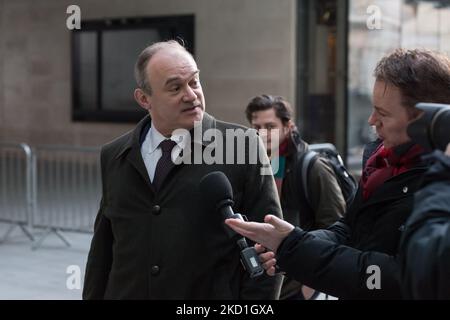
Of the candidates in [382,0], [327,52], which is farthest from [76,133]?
[382,0]

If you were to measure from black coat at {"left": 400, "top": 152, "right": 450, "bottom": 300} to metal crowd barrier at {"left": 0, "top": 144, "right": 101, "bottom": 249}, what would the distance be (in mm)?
7200

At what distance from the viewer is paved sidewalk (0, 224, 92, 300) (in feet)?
21.7

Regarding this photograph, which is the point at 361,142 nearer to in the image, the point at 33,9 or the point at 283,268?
the point at 33,9

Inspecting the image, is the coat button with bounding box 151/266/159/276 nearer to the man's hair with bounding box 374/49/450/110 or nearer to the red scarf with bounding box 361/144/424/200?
the red scarf with bounding box 361/144/424/200

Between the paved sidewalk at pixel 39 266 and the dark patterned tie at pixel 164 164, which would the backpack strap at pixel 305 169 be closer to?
the dark patterned tie at pixel 164 164

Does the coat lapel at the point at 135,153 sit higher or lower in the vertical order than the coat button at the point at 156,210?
higher

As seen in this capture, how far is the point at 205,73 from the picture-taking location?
13375 mm

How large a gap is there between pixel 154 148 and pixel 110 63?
12176 millimetres

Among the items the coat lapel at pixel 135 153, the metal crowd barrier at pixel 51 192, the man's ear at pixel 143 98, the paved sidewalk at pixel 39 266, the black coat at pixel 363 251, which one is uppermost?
the man's ear at pixel 143 98

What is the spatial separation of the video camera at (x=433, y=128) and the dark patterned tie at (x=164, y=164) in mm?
1231

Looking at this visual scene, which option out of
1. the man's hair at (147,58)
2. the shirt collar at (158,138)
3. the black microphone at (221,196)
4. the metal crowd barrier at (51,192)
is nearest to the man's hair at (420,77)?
the black microphone at (221,196)

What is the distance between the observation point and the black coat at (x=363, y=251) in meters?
2.25

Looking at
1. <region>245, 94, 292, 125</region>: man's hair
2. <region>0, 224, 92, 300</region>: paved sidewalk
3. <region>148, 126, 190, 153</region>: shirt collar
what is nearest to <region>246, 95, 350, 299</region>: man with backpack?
<region>245, 94, 292, 125</region>: man's hair

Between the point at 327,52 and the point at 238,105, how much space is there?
1.80 metres
